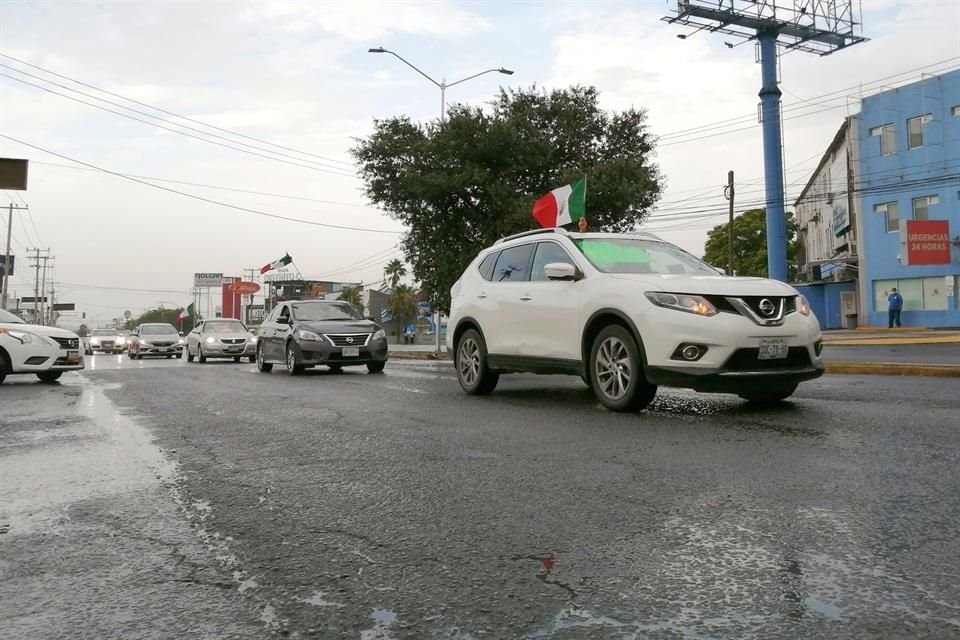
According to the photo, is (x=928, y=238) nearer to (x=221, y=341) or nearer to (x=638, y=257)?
(x=221, y=341)

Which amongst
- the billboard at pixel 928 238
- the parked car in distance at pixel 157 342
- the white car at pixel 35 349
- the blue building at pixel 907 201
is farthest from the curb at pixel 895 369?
the blue building at pixel 907 201

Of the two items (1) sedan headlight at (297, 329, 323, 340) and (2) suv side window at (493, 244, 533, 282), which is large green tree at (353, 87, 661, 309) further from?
(2) suv side window at (493, 244, 533, 282)

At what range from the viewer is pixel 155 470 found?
15.6 feet

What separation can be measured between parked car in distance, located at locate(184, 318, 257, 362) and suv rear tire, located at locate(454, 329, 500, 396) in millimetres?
15285

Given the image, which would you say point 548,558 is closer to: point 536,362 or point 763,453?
point 763,453

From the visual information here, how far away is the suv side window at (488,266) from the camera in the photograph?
30.6 feet

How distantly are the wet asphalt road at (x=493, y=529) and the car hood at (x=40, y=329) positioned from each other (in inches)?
302

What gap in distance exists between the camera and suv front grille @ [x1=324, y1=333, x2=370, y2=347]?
14820 millimetres

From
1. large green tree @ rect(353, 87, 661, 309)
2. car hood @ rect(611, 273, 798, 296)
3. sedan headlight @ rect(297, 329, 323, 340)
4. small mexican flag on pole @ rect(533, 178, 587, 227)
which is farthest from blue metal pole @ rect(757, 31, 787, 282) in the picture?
car hood @ rect(611, 273, 798, 296)

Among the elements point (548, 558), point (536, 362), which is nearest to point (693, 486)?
point (548, 558)

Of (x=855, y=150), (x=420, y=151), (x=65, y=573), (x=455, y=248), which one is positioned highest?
(x=855, y=150)

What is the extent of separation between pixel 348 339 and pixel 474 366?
6.10 metres

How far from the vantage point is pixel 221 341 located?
24125mm

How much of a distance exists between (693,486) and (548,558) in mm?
1416
